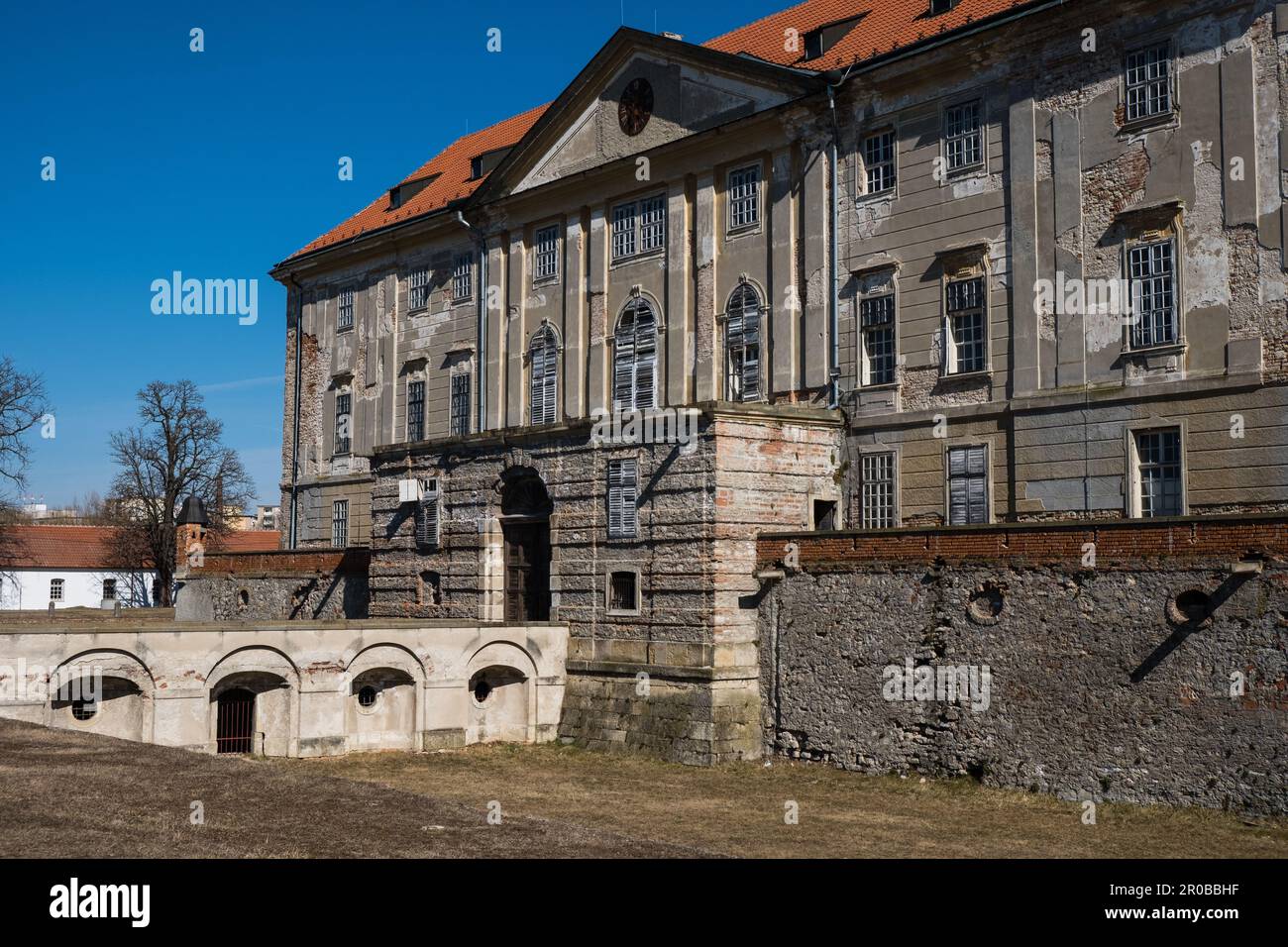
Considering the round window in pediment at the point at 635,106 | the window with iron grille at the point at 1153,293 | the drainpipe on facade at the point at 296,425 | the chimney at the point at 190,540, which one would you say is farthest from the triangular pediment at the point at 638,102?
the chimney at the point at 190,540

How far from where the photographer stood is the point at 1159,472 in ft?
76.2

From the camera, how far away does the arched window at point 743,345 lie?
97.4 feet

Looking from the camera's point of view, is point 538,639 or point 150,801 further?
point 538,639

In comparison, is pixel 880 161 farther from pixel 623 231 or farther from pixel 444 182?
pixel 444 182

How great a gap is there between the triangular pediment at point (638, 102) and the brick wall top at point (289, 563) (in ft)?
34.9

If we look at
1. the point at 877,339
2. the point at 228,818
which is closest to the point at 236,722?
the point at 228,818

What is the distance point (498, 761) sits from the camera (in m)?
25.8

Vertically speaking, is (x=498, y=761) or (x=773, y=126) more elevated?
(x=773, y=126)

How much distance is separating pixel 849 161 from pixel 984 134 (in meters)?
3.19

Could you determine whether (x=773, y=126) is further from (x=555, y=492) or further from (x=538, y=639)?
(x=538, y=639)

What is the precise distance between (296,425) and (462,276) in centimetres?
987
